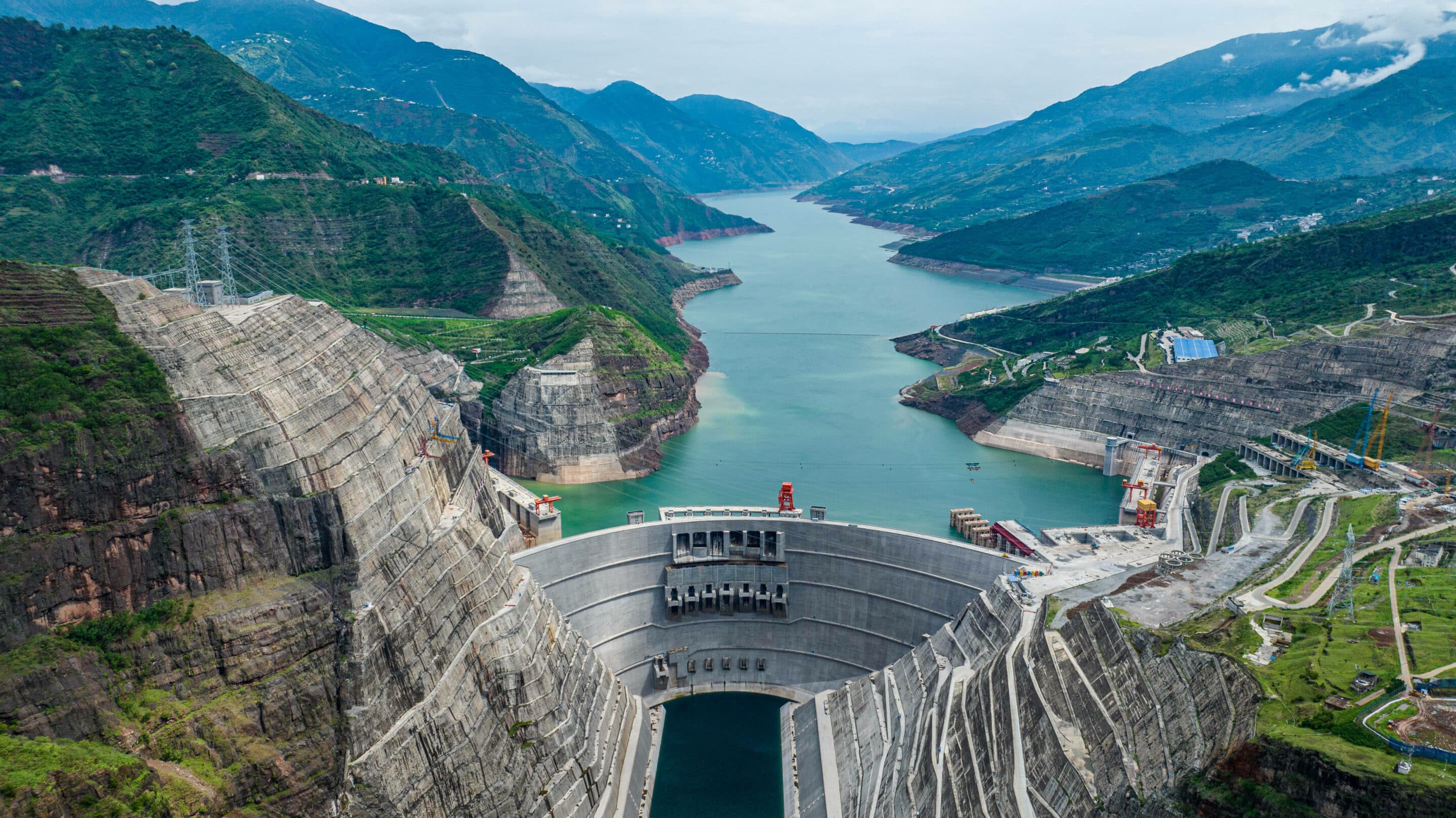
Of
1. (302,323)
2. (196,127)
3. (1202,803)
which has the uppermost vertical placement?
(196,127)

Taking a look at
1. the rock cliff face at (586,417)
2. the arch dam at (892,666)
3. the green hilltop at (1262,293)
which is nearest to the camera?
the arch dam at (892,666)

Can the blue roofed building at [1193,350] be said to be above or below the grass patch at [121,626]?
below

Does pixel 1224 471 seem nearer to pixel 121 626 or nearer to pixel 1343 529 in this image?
pixel 1343 529

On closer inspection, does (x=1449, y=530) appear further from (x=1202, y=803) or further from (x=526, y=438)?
(x=526, y=438)

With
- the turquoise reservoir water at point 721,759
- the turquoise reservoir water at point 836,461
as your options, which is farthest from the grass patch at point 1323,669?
the turquoise reservoir water at point 836,461

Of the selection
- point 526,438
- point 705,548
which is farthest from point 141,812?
point 526,438

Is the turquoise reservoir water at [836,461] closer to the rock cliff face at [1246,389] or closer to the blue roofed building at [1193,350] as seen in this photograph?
the rock cliff face at [1246,389]

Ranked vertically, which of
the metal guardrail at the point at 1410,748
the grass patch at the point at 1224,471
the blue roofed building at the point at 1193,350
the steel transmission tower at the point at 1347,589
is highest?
the metal guardrail at the point at 1410,748

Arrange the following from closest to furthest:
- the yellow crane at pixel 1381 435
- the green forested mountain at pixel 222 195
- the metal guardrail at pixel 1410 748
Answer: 1. the metal guardrail at pixel 1410 748
2. the yellow crane at pixel 1381 435
3. the green forested mountain at pixel 222 195
